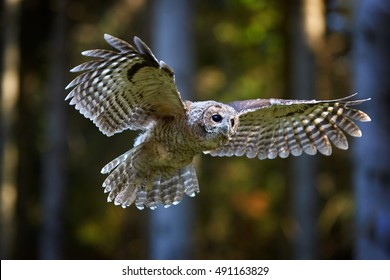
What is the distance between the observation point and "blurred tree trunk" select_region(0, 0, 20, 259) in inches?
673

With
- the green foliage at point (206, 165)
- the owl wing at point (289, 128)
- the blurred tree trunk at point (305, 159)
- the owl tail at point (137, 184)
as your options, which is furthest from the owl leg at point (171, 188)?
the green foliage at point (206, 165)

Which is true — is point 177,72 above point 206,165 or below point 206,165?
above

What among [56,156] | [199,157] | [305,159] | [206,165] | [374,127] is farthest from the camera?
[206,165]

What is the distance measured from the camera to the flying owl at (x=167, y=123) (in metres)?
3.80

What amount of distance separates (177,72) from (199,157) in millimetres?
2775

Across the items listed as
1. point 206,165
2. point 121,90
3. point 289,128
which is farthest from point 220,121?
point 206,165

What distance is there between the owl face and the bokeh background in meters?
6.13

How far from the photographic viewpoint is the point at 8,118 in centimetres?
1692

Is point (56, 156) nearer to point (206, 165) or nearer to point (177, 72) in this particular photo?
point (177, 72)

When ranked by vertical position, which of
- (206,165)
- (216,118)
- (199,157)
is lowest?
(206,165)

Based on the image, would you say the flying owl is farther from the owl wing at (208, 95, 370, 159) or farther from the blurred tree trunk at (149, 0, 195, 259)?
the blurred tree trunk at (149, 0, 195, 259)

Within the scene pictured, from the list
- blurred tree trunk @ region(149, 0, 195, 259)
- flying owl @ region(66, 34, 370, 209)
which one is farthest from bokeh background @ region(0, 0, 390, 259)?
flying owl @ region(66, 34, 370, 209)

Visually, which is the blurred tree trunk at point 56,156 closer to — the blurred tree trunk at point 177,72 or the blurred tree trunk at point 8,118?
the blurred tree trunk at point 8,118

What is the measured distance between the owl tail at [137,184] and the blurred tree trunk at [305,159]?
1103 cm
